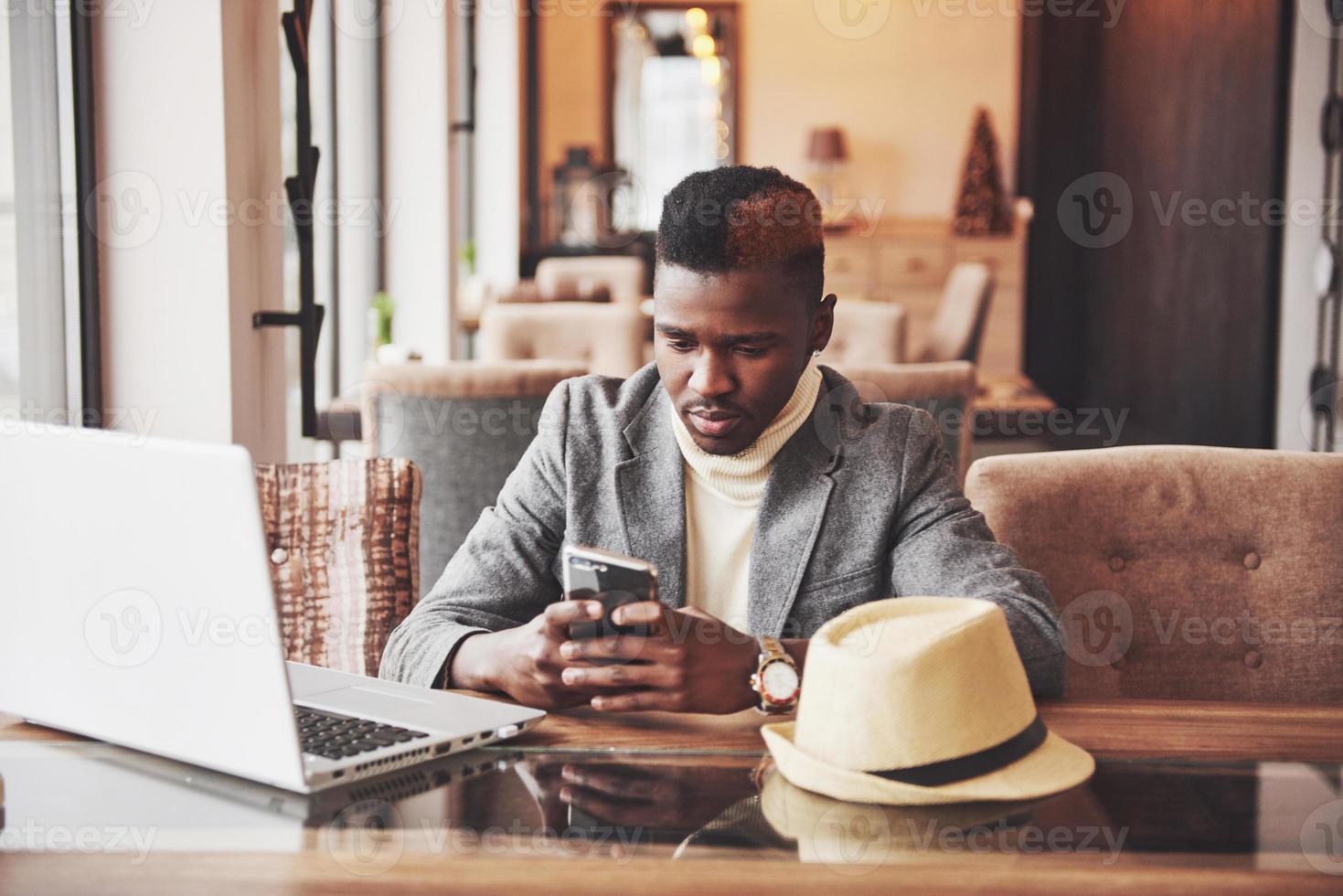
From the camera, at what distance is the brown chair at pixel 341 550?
181 centimetres

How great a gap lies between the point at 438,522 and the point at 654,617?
1.84 m

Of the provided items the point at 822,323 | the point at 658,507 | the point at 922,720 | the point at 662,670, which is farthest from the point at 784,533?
the point at 922,720

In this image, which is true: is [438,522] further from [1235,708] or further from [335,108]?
[335,108]

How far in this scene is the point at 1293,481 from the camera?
1.70 meters

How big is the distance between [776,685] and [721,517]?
0.39m

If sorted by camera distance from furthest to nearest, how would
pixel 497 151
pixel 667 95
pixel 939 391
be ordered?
pixel 667 95 → pixel 497 151 → pixel 939 391

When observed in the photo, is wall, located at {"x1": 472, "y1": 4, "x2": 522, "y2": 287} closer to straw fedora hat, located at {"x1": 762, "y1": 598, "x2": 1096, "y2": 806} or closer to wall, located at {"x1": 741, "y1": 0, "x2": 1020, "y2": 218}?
wall, located at {"x1": 741, "y1": 0, "x2": 1020, "y2": 218}

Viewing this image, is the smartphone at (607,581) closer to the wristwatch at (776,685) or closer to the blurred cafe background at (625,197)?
the wristwatch at (776,685)

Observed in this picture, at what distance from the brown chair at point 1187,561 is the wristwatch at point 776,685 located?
0.53 metres

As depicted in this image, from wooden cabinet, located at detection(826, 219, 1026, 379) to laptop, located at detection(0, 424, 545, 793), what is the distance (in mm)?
7592

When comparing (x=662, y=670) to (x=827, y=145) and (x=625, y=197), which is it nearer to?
(x=827, y=145)

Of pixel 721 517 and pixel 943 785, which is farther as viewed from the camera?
pixel 721 517

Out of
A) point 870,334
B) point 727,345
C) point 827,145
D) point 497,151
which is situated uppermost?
point 827,145

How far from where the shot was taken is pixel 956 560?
1.50 m
